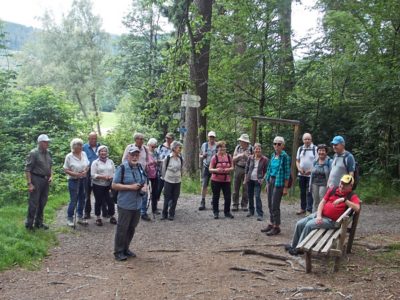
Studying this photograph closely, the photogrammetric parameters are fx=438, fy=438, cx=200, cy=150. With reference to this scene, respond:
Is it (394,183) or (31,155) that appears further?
(394,183)

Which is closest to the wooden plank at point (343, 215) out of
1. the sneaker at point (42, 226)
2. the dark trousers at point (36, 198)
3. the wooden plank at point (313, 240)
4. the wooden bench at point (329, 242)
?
the wooden bench at point (329, 242)

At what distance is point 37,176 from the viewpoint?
7930 mm

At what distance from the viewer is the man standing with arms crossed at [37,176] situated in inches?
308

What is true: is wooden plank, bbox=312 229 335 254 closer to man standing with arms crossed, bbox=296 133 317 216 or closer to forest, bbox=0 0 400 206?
man standing with arms crossed, bbox=296 133 317 216

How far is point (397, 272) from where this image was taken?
5.96m

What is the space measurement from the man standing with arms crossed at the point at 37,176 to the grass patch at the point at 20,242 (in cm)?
34

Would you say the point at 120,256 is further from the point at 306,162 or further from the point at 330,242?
the point at 306,162

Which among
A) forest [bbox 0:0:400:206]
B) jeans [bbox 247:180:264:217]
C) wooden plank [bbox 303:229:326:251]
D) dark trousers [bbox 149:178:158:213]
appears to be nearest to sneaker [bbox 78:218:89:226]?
dark trousers [bbox 149:178:158:213]

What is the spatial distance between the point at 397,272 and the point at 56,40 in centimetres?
4179

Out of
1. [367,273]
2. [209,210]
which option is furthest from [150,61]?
[367,273]

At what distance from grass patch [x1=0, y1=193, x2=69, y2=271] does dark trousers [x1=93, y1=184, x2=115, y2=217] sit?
40.3 inches

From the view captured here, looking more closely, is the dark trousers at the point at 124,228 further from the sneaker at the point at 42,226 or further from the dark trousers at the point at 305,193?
the dark trousers at the point at 305,193

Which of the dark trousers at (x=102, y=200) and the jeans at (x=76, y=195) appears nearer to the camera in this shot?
the jeans at (x=76, y=195)

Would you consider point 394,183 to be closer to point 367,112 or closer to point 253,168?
point 367,112
